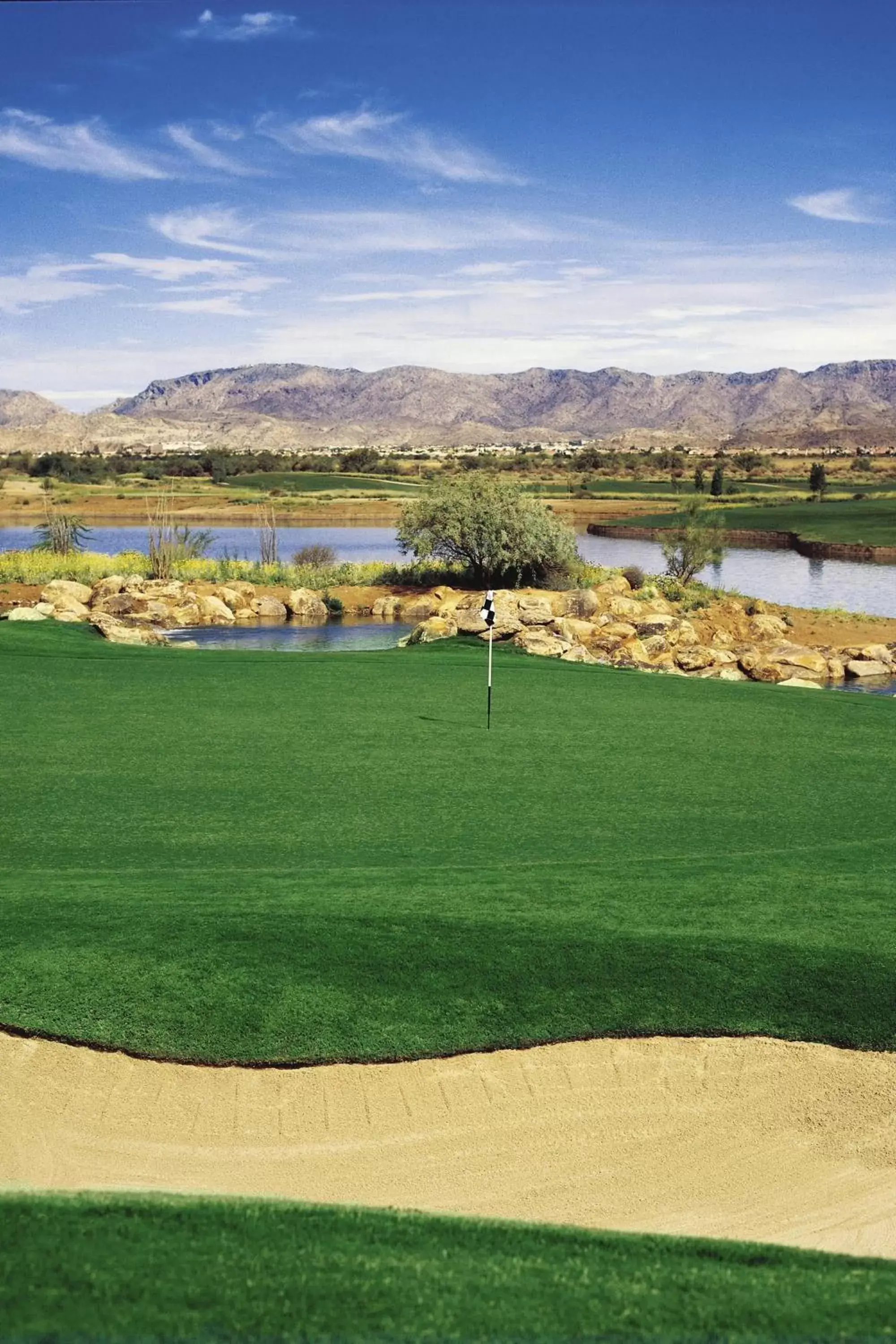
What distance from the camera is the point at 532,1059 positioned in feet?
23.4

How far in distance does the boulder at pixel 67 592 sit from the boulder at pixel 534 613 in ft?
48.4

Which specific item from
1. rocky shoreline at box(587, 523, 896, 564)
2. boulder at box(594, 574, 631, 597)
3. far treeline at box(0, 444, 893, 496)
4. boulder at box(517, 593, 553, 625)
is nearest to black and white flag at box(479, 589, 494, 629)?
boulder at box(517, 593, 553, 625)

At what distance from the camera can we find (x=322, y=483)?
11169 cm

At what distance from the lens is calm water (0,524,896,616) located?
4997 cm

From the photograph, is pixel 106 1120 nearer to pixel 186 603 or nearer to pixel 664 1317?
pixel 664 1317

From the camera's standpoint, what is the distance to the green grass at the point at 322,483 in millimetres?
103438

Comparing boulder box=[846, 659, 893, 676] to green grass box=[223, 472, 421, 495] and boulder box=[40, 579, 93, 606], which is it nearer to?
boulder box=[40, 579, 93, 606]

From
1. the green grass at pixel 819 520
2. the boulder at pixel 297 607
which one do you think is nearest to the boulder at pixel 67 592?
the boulder at pixel 297 607

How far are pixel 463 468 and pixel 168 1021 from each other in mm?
116767

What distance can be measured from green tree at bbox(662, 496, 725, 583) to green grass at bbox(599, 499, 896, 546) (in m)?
15.6

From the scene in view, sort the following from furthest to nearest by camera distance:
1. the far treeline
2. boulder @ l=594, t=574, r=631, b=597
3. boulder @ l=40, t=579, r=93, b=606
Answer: the far treeline
boulder @ l=594, t=574, r=631, b=597
boulder @ l=40, t=579, r=93, b=606

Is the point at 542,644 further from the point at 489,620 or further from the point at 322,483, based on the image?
the point at 322,483

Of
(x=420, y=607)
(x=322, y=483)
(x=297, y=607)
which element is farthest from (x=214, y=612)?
(x=322, y=483)

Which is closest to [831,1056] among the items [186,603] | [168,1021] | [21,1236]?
[168,1021]
